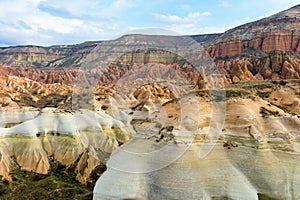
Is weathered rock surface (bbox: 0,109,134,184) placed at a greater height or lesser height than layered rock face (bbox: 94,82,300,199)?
lesser

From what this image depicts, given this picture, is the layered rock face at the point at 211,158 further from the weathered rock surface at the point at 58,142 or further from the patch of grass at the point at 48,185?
the weathered rock surface at the point at 58,142

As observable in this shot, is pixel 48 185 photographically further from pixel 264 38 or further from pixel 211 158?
pixel 264 38

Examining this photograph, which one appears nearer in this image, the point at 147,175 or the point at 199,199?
the point at 199,199

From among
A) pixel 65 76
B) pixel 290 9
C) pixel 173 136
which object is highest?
pixel 290 9

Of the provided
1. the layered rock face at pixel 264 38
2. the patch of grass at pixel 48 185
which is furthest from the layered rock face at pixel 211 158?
the layered rock face at pixel 264 38

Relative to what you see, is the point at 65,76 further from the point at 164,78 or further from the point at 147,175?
the point at 147,175

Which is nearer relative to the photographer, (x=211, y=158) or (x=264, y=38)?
(x=211, y=158)

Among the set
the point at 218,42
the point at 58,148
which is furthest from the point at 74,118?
the point at 218,42

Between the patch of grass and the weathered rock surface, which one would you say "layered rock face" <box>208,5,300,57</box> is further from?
the patch of grass

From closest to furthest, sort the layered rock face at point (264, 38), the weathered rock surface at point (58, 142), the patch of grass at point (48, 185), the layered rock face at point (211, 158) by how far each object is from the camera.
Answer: the layered rock face at point (211, 158)
the patch of grass at point (48, 185)
the weathered rock surface at point (58, 142)
the layered rock face at point (264, 38)

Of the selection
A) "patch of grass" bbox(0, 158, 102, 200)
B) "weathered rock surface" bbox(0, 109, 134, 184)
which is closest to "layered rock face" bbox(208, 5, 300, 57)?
"weathered rock surface" bbox(0, 109, 134, 184)

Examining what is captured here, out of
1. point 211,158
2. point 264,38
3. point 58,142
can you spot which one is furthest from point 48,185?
point 264,38
